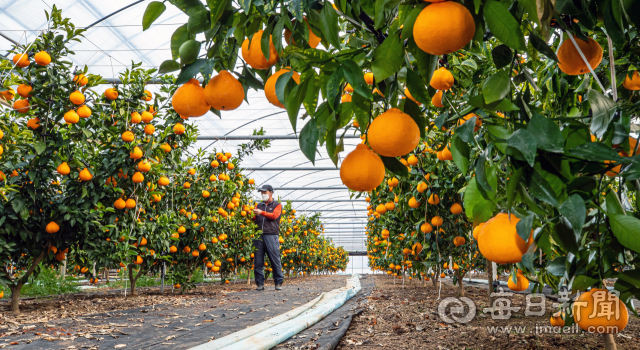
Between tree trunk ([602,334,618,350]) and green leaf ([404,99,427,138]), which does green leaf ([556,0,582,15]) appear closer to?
green leaf ([404,99,427,138])

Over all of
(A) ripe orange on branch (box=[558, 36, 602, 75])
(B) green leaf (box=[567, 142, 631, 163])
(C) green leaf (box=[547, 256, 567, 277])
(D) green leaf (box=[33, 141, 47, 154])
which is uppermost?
(D) green leaf (box=[33, 141, 47, 154])

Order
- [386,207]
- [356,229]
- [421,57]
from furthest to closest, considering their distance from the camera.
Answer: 1. [356,229]
2. [386,207]
3. [421,57]

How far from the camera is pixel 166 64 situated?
0.81m

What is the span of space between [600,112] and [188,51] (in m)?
0.84

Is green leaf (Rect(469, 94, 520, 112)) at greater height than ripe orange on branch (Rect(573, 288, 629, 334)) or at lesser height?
greater

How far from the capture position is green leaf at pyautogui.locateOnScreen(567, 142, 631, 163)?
590 millimetres

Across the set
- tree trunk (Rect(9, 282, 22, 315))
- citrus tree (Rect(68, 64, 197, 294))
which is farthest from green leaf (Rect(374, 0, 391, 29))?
tree trunk (Rect(9, 282, 22, 315))

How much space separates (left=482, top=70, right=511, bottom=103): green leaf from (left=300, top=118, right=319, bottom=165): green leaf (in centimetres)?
31

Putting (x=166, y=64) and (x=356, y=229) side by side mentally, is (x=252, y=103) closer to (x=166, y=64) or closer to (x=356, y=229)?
(x=166, y=64)

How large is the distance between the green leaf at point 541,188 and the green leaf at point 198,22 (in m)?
0.69

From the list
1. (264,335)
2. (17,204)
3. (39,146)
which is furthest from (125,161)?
(264,335)

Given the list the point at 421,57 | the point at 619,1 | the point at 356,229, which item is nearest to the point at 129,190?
the point at 421,57

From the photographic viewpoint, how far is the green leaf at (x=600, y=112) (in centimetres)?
75

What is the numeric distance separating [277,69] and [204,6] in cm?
19
